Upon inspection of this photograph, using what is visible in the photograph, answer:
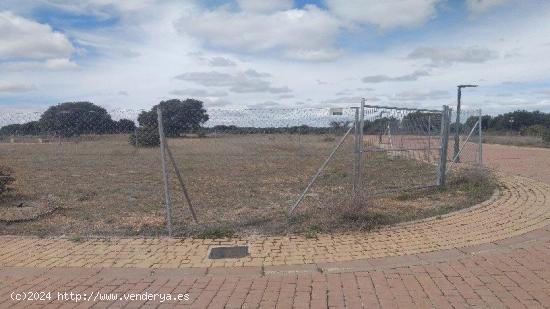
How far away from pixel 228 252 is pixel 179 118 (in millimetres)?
4648

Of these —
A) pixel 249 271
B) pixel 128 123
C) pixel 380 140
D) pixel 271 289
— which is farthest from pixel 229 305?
pixel 380 140

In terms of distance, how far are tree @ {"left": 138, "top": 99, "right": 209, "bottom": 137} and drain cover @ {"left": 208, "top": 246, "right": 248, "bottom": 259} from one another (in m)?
3.35

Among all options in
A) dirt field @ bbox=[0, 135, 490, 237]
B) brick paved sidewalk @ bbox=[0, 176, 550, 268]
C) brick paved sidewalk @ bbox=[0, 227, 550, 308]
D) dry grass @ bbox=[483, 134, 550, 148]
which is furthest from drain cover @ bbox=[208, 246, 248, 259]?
dry grass @ bbox=[483, 134, 550, 148]

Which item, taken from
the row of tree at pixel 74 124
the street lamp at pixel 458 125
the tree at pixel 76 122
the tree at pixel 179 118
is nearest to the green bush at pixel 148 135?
the row of tree at pixel 74 124

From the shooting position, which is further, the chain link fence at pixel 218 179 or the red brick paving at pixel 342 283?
the chain link fence at pixel 218 179

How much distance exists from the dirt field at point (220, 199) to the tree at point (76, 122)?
819mm

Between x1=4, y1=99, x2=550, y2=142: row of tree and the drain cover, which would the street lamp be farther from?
the drain cover

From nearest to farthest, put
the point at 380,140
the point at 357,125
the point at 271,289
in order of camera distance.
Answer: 1. the point at 271,289
2. the point at 357,125
3. the point at 380,140

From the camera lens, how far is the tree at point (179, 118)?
8.76 meters

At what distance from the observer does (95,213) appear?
7.98 m

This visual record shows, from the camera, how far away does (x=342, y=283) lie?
4.53m

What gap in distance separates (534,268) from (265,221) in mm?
3685

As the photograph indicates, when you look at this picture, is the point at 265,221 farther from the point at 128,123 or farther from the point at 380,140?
the point at 380,140

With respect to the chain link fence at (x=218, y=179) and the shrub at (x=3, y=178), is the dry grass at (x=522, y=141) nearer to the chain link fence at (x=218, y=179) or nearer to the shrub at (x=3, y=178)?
the chain link fence at (x=218, y=179)
